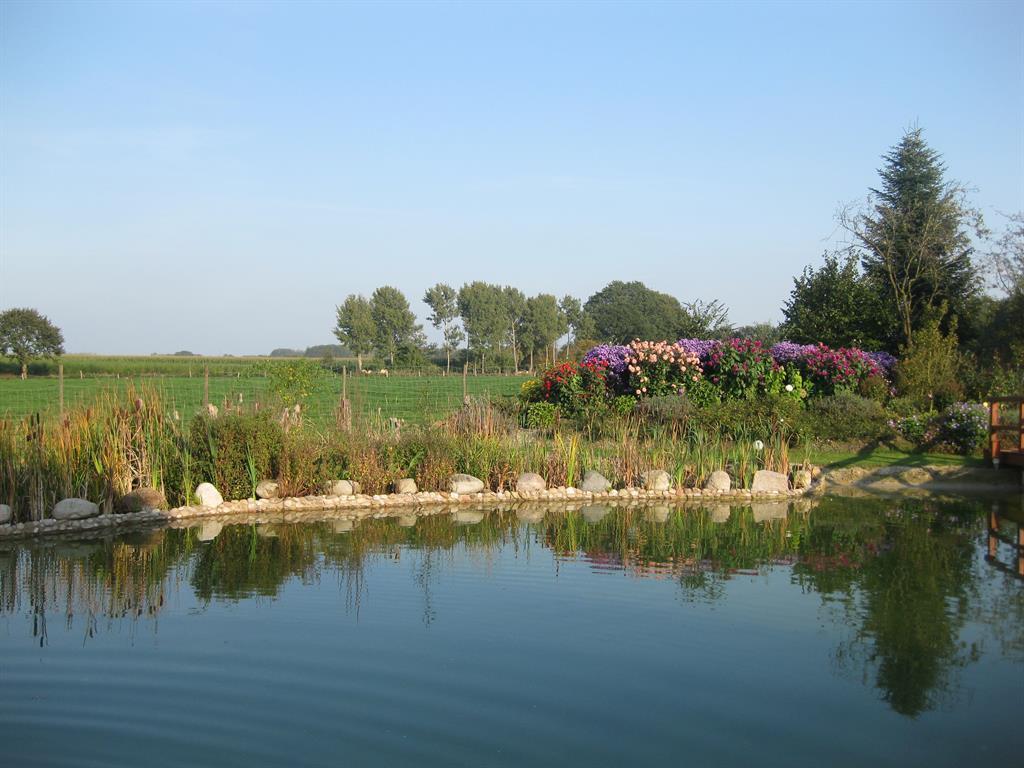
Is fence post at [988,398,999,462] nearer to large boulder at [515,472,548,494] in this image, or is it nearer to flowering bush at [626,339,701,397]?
flowering bush at [626,339,701,397]

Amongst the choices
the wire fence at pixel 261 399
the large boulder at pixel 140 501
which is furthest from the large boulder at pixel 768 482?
the large boulder at pixel 140 501

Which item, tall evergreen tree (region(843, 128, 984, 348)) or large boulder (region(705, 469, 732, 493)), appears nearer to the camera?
large boulder (region(705, 469, 732, 493))

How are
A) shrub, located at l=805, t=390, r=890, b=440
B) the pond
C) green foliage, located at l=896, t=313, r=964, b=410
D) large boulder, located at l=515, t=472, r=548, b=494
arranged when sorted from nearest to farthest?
the pond → large boulder, located at l=515, t=472, r=548, b=494 → shrub, located at l=805, t=390, r=890, b=440 → green foliage, located at l=896, t=313, r=964, b=410

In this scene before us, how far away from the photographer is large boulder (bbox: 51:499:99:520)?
941 cm

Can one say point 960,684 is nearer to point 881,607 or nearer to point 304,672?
point 881,607

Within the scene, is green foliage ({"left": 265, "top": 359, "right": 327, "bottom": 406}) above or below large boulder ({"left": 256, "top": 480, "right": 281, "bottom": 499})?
above

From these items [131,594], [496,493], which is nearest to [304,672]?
[131,594]

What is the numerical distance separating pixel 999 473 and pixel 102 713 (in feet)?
40.8

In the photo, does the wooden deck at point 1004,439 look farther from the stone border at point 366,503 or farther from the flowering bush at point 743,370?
the flowering bush at point 743,370

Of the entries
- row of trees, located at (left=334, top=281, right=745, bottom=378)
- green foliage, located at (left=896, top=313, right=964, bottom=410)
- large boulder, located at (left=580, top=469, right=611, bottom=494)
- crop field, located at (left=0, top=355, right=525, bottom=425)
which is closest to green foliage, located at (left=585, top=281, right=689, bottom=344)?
row of trees, located at (left=334, top=281, right=745, bottom=378)

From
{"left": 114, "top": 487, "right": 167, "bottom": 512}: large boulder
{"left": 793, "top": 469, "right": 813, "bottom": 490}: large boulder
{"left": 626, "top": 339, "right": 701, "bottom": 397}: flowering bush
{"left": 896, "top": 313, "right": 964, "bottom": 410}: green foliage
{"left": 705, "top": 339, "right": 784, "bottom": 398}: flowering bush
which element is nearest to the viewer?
{"left": 114, "top": 487, "right": 167, "bottom": 512}: large boulder

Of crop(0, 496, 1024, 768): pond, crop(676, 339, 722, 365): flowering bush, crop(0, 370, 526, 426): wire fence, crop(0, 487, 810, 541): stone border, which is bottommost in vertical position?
crop(0, 496, 1024, 768): pond

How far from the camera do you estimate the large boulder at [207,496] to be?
407 inches

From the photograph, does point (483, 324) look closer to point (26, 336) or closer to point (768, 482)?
point (26, 336)
